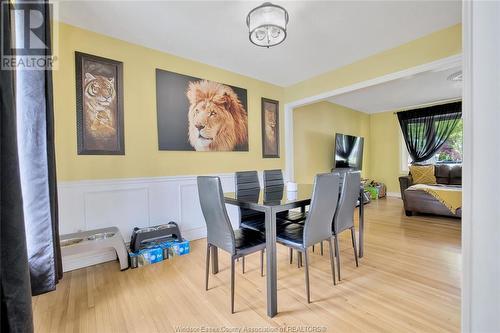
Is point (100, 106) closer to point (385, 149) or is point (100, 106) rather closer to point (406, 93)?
point (406, 93)

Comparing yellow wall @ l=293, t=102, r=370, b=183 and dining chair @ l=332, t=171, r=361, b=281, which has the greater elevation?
yellow wall @ l=293, t=102, r=370, b=183

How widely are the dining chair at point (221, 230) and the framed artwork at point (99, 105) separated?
1.42m

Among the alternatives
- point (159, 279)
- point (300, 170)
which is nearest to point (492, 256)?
point (159, 279)

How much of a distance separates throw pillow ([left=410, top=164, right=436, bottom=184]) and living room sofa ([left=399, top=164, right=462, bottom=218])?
9cm

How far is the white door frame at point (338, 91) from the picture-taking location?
8.31 ft

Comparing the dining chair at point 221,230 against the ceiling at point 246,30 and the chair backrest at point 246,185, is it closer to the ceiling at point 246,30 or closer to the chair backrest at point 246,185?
the chair backrest at point 246,185

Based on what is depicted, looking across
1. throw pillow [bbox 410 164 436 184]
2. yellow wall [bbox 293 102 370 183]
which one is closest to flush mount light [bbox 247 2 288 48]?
yellow wall [bbox 293 102 370 183]

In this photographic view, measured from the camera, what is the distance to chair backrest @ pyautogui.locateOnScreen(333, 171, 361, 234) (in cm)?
212

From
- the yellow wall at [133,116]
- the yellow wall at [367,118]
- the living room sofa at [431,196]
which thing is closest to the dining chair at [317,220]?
the yellow wall at [133,116]

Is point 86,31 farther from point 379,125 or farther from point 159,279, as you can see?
point 379,125

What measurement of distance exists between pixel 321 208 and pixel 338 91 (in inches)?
93.4

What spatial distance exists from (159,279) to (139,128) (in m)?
1.74

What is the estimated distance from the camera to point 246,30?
98.9 inches

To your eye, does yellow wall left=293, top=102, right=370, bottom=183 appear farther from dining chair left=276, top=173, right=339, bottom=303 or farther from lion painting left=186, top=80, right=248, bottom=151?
dining chair left=276, top=173, right=339, bottom=303
